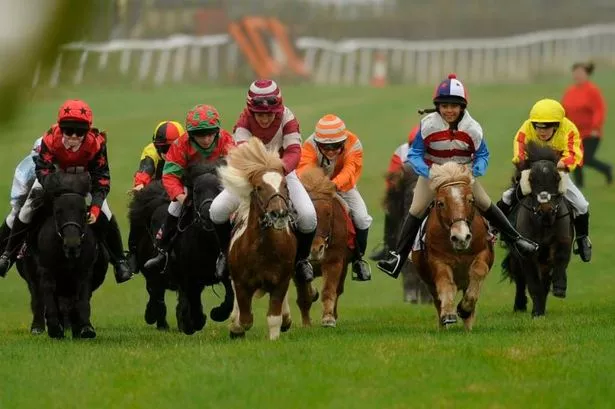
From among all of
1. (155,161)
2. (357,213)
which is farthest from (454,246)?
(155,161)

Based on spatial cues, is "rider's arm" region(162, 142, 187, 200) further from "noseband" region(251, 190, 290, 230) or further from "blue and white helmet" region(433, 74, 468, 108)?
"blue and white helmet" region(433, 74, 468, 108)

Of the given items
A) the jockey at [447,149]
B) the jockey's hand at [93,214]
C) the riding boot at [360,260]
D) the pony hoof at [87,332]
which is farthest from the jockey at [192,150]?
the riding boot at [360,260]

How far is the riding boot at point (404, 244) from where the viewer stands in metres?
11.4

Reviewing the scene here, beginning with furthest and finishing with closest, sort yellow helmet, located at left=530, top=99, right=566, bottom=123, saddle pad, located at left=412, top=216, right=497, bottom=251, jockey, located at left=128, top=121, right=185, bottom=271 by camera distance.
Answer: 1. jockey, located at left=128, top=121, right=185, bottom=271
2. yellow helmet, located at left=530, top=99, right=566, bottom=123
3. saddle pad, located at left=412, top=216, right=497, bottom=251

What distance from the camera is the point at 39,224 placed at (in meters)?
11.1

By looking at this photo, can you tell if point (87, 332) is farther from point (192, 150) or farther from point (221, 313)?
point (192, 150)

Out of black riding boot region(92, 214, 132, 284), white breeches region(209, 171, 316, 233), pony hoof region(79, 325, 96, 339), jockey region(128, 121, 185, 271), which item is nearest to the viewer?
white breeches region(209, 171, 316, 233)

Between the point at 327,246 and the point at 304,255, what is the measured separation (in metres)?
2.26

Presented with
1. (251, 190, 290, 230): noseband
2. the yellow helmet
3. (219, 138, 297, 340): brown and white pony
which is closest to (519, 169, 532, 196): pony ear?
the yellow helmet

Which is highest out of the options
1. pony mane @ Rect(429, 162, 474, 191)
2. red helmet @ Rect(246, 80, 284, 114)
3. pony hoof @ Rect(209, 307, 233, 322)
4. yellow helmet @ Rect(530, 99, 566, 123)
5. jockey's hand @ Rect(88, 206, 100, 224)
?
red helmet @ Rect(246, 80, 284, 114)

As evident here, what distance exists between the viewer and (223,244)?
34.8 ft

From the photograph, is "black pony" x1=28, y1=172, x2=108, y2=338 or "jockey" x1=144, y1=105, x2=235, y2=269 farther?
"jockey" x1=144, y1=105, x2=235, y2=269

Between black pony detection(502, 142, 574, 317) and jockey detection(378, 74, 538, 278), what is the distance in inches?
51.3

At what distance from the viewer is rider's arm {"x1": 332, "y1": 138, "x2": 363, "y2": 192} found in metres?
13.2
